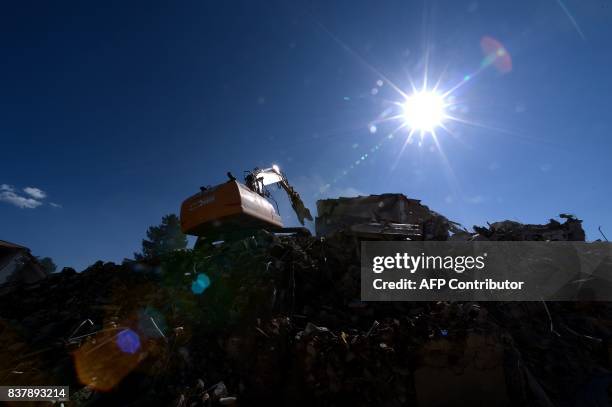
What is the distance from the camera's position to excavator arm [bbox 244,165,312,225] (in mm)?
11011

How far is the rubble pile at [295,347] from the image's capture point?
4.57 metres

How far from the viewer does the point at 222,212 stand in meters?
8.69

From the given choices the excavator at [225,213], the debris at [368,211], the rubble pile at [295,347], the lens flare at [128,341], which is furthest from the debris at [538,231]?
the lens flare at [128,341]

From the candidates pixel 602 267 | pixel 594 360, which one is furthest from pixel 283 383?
pixel 602 267

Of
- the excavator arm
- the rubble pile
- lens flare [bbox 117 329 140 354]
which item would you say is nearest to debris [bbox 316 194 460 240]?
the excavator arm

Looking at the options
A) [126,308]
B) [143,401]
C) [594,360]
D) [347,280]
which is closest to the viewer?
[143,401]

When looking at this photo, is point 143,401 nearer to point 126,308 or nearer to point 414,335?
point 126,308

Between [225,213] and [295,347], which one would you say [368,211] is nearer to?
[225,213]

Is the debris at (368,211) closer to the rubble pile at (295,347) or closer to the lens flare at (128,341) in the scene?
the rubble pile at (295,347)

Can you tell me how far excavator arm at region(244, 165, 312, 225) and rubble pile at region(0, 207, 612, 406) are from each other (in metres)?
4.43

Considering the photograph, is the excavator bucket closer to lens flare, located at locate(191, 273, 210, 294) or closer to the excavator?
the excavator

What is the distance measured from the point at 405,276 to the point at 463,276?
1.35 metres

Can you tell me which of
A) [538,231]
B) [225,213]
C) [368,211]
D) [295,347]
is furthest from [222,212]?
[368,211]

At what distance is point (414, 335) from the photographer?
16.8 feet
